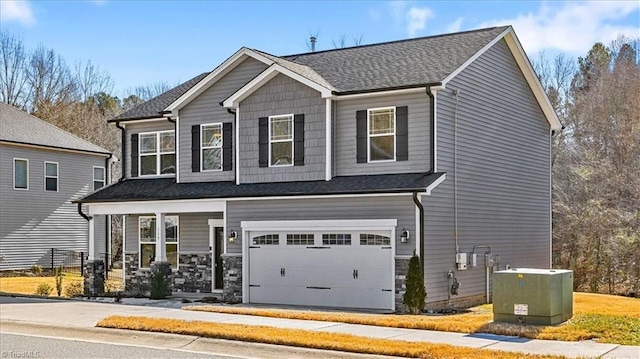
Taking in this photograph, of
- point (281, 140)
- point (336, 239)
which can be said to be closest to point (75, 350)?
point (336, 239)

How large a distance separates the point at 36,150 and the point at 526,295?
24646 mm

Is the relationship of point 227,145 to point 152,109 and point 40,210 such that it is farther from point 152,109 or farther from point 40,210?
point 40,210

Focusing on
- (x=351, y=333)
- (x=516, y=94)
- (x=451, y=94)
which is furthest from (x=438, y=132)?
(x=351, y=333)

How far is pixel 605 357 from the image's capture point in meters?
11.4

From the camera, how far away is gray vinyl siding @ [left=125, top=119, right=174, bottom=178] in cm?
2566

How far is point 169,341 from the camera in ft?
46.4

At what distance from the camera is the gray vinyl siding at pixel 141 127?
84.2ft

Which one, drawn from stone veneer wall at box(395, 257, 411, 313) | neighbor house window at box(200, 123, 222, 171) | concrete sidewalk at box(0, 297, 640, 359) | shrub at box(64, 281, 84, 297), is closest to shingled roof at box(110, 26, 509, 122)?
neighbor house window at box(200, 123, 222, 171)

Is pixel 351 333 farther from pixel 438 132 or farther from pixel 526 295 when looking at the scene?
pixel 438 132

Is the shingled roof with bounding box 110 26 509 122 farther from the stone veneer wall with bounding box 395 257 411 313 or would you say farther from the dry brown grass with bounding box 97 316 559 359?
the dry brown grass with bounding box 97 316 559 359

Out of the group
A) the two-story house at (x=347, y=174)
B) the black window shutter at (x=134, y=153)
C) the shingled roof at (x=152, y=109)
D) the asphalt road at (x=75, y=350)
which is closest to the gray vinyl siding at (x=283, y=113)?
the two-story house at (x=347, y=174)

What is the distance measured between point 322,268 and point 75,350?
28.0ft

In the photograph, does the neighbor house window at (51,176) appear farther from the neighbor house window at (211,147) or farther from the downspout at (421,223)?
the downspout at (421,223)

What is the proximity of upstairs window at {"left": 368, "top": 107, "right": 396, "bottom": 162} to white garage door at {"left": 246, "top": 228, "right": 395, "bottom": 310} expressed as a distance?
2.20m
